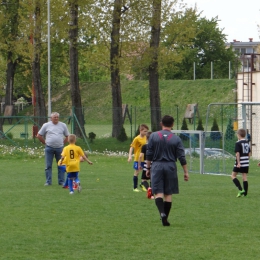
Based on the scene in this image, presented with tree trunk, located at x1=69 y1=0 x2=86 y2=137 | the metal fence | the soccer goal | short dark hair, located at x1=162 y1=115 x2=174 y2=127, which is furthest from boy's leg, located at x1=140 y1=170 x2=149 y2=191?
tree trunk, located at x1=69 y1=0 x2=86 y2=137

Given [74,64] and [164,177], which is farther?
[74,64]

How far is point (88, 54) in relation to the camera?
39.4 meters

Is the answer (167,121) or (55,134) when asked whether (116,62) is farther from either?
(167,121)

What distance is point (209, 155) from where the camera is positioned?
26938 mm

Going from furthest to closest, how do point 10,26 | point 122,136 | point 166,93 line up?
1. point 166,93
2. point 10,26
3. point 122,136

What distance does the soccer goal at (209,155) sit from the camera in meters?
26.3

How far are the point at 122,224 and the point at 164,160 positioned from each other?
47.2 inches

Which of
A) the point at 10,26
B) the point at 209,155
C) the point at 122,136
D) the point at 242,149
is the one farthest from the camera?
the point at 10,26

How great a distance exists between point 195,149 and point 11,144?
11.9m

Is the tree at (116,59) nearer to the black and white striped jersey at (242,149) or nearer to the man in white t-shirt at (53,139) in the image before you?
the man in white t-shirt at (53,139)

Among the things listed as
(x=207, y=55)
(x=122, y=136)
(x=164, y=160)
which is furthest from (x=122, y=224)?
(x=207, y=55)

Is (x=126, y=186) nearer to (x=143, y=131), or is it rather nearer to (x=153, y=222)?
(x=143, y=131)

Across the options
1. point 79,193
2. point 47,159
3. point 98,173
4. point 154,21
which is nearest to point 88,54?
point 154,21

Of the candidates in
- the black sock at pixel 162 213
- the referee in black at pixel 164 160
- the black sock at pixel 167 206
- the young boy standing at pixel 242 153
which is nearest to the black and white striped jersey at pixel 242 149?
the young boy standing at pixel 242 153
